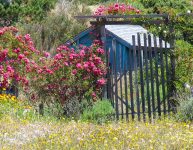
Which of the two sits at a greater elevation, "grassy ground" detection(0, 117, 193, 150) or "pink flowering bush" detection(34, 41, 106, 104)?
"pink flowering bush" detection(34, 41, 106, 104)

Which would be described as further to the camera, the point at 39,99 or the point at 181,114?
the point at 39,99

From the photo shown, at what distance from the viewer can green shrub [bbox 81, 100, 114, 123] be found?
11242mm

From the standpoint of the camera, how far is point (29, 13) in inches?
995

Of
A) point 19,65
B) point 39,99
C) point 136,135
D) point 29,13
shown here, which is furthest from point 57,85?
point 29,13

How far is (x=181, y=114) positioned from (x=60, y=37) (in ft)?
45.0

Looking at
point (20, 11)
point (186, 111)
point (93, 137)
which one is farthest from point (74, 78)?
point (20, 11)

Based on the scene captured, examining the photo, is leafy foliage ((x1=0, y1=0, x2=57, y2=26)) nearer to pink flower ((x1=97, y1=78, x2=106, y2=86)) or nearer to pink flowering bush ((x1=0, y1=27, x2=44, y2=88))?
pink flowering bush ((x1=0, y1=27, x2=44, y2=88))

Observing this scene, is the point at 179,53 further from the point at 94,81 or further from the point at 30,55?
the point at 30,55

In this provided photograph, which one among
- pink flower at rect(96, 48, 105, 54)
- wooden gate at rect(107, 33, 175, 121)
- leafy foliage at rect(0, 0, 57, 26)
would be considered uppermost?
leafy foliage at rect(0, 0, 57, 26)

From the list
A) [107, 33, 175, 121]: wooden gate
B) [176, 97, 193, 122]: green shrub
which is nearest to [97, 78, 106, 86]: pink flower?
[107, 33, 175, 121]: wooden gate

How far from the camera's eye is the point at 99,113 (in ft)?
37.1

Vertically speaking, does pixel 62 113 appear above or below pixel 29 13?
below

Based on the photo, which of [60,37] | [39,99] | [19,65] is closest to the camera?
[39,99]

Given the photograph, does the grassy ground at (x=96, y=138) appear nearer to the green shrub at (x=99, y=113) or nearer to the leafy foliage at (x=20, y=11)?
the green shrub at (x=99, y=113)
